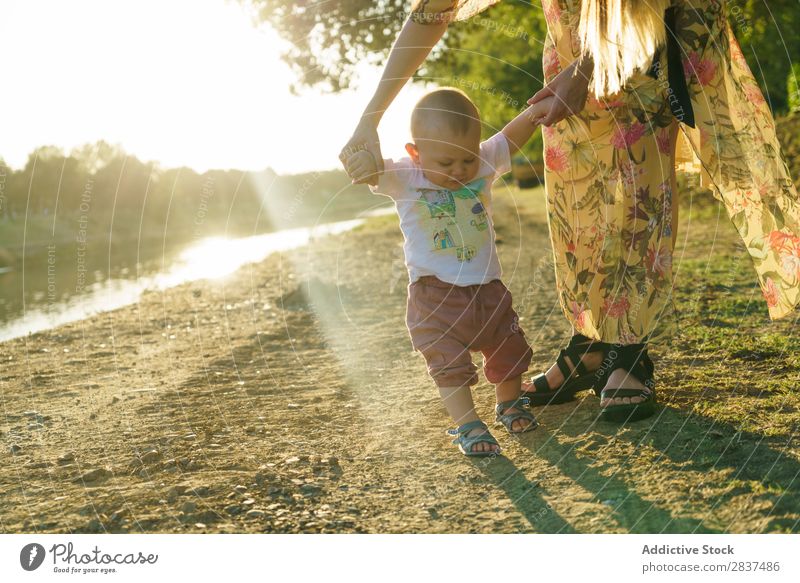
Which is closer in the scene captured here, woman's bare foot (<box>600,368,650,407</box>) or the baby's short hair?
the baby's short hair

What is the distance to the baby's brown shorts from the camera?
3276 mm

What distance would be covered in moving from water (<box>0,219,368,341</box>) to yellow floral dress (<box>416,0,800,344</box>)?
17.2 feet

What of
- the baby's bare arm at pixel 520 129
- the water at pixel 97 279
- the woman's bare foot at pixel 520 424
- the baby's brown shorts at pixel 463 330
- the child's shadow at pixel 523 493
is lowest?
the water at pixel 97 279

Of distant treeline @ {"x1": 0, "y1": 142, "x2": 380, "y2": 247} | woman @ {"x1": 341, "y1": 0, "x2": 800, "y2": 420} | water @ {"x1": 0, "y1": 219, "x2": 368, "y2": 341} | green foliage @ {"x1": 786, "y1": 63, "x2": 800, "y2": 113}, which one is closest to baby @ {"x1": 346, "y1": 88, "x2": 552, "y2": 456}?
woman @ {"x1": 341, "y1": 0, "x2": 800, "y2": 420}

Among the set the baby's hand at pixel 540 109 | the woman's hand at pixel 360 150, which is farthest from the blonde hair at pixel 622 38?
the woman's hand at pixel 360 150

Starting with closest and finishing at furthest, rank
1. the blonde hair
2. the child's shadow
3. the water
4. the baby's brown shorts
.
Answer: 1. the child's shadow
2. the blonde hair
3. the baby's brown shorts
4. the water

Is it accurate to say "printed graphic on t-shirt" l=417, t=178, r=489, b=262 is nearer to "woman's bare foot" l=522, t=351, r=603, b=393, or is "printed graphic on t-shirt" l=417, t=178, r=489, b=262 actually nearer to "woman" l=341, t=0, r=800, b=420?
"woman" l=341, t=0, r=800, b=420

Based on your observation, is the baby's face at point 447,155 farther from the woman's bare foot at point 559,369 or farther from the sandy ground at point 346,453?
the sandy ground at point 346,453

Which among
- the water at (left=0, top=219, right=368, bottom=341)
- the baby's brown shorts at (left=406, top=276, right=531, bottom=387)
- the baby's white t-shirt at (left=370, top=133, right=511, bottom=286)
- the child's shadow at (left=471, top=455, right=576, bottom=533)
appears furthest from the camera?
the water at (left=0, top=219, right=368, bottom=341)

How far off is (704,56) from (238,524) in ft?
8.00

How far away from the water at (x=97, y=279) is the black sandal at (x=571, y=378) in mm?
5059

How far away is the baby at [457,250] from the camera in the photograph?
3.25 meters

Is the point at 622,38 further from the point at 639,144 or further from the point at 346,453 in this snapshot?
the point at 346,453

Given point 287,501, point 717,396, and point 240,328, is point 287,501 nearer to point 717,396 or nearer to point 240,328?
point 717,396
